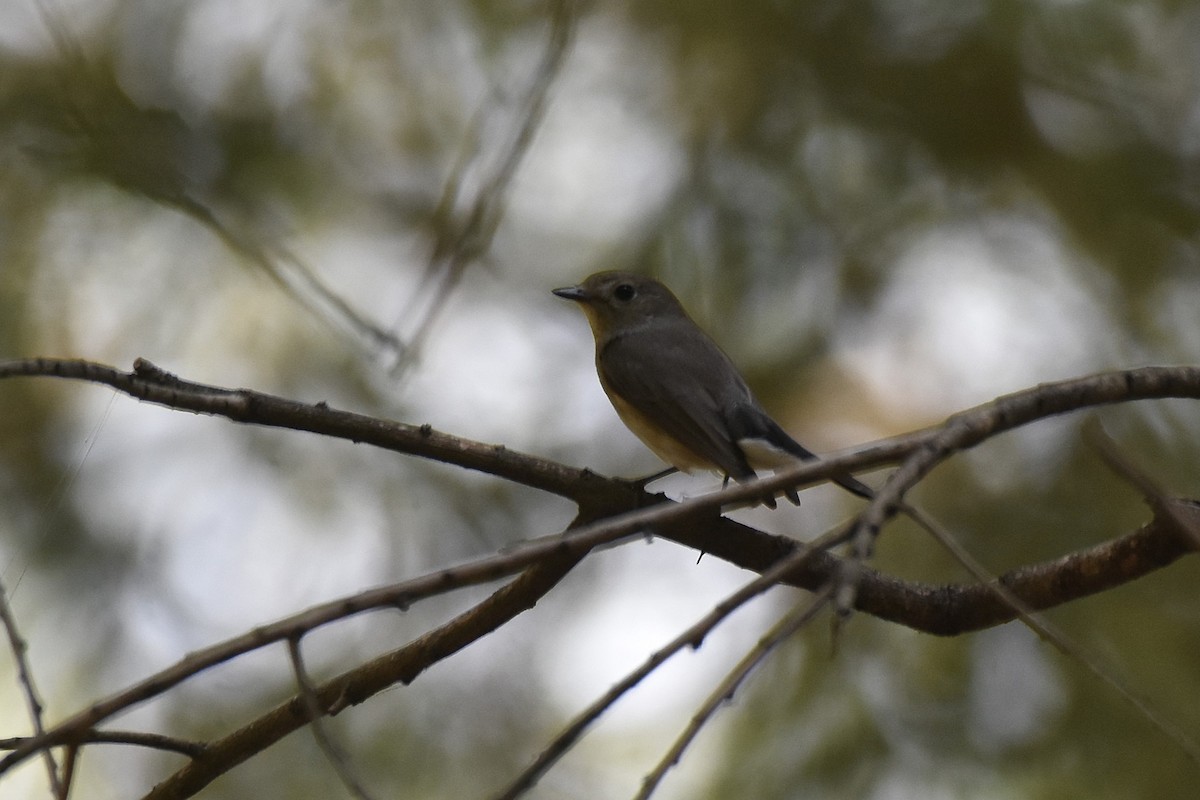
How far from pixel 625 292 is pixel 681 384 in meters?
0.85

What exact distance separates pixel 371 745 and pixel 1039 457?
3172 mm

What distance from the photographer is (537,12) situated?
5957mm

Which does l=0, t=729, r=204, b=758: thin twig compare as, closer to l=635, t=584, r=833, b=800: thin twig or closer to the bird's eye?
l=635, t=584, r=833, b=800: thin twig

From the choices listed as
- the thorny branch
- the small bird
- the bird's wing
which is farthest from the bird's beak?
the thorny branch

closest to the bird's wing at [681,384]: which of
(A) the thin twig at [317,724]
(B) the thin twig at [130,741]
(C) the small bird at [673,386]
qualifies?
(C) the small bird at [673,386]

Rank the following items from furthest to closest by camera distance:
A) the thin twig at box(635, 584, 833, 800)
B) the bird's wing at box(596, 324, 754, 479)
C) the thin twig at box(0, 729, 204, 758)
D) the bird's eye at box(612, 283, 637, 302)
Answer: the bird's eye at box(612, 283, 637, 302), the bird's wing at box(596, 324, 754, 479), the thin twig at box(0, 729, 204, 758), the thin twig at box(635, 584, 833, 800)

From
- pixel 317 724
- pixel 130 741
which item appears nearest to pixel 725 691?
pixel 317 724

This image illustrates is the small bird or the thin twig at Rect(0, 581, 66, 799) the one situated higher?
the small bird

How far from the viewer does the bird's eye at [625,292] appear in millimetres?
4926

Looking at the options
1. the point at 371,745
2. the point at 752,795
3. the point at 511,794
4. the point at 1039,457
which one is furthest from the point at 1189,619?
the point at 511,794

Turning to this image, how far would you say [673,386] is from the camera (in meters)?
4.19

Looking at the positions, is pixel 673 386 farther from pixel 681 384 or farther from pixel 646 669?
pixel 646 669

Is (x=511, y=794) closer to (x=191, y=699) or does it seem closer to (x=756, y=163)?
(x=191, y=699)

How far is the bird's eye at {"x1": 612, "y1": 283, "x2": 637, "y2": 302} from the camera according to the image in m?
4.93
